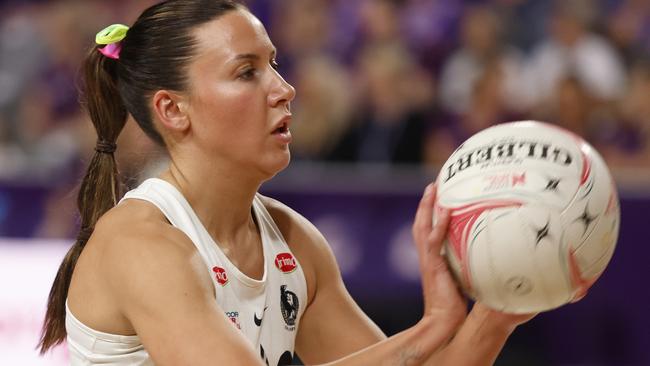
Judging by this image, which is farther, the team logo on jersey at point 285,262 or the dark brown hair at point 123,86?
the team logo on jersey at point 285,262

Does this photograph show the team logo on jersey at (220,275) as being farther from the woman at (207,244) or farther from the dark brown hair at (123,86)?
the dark brown hair at (123,86)

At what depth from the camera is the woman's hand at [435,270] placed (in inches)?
101

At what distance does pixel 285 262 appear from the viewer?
3166 millimetres

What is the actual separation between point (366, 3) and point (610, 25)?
158cm

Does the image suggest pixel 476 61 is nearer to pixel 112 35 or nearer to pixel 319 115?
pixel 319 115

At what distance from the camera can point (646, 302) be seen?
227 inches

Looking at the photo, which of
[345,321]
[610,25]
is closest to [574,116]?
[610,25]

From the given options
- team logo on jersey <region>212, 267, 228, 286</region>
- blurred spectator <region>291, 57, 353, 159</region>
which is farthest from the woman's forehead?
blurred spectator <region>291, 57, 353, 159</region>

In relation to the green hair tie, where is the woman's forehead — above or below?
above

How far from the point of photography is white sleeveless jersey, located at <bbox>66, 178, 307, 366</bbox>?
2834mm

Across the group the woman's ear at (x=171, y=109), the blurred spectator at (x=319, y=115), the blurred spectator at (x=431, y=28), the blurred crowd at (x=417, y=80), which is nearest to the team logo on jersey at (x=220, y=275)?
the woman's ear at (x=171, y=109)

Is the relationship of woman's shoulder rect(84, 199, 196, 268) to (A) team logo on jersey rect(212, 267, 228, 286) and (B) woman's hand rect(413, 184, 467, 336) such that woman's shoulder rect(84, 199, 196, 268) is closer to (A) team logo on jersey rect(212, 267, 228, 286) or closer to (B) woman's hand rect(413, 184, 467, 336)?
(A) team logo on jersey rect(212, 267, 228, 286)

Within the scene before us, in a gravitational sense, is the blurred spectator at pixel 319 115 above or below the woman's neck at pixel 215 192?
below

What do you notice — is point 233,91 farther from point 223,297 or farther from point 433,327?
point 433,327
